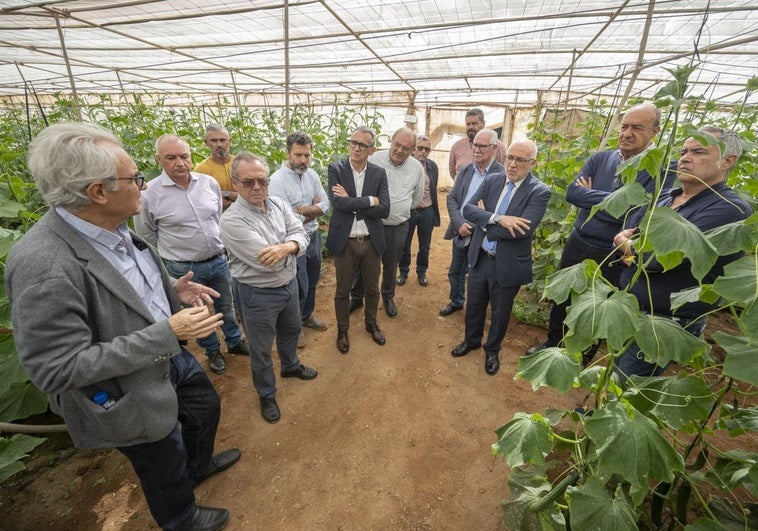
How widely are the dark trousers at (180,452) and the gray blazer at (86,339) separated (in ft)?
0.64

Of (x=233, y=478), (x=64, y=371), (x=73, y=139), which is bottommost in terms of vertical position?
(x=233, y=478)

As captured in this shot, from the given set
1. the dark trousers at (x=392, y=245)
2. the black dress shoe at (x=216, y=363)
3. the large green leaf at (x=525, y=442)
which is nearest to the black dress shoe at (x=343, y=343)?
the dark trousers at (x=392, y=245)

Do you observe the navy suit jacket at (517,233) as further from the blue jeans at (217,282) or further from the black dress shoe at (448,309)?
the blue jeans at (217,282)

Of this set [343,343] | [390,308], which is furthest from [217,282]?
[390,308]

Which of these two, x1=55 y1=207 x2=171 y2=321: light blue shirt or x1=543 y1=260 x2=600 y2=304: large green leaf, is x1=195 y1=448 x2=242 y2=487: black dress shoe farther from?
x1=543 y1=260 x2=600 y2=304: large green leaf

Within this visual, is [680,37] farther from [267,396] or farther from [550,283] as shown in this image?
[267,396]

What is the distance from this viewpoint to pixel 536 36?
4996 mm

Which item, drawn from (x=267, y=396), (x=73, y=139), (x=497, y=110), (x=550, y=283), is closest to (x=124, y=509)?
(x=267, y=396)

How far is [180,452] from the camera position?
1.73 m

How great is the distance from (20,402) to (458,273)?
13.5 feet

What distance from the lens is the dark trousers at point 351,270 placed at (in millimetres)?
3389

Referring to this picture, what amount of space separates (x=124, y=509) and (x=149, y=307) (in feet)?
5.14

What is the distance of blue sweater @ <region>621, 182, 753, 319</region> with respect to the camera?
190 cm

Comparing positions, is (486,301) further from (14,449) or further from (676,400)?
(14,449)
